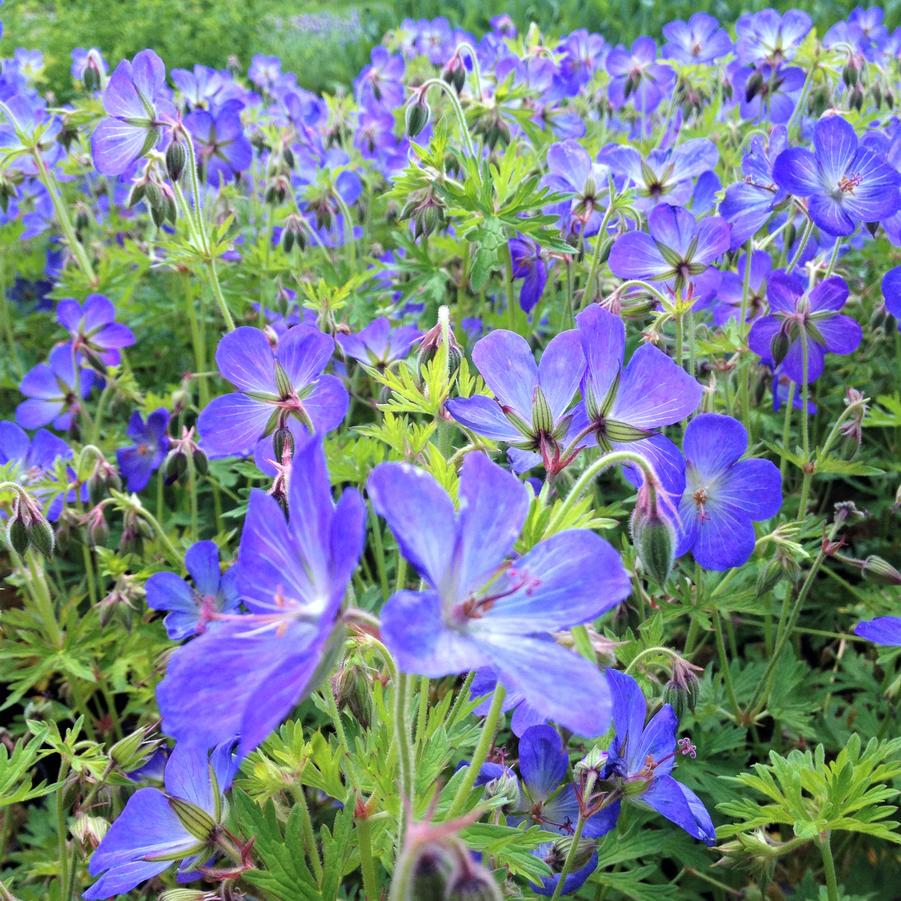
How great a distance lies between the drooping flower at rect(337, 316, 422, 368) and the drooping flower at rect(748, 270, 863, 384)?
78cm

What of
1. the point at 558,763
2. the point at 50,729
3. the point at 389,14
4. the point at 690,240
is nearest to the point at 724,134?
the point at 690,240

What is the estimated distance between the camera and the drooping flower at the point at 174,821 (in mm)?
1148

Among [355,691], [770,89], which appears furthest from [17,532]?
[770,89]

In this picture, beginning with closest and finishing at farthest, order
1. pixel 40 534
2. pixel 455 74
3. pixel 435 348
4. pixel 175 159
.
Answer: pixel 435 348
pixel 40 534
pixel 175 159
pixel 455 74

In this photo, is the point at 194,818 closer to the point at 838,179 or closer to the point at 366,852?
the point at 366,852

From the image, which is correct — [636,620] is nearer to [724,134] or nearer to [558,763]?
[558,763]

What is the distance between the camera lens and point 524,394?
1.18 meters

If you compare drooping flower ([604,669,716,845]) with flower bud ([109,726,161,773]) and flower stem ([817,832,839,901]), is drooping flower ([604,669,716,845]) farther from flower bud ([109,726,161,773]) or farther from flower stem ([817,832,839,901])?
flower bud ([109,726,161,773])

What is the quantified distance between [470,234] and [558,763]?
1079 millimetres

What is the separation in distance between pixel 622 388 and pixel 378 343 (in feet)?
3.55

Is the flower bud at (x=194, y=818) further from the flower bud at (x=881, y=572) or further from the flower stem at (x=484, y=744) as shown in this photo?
the flower bud at (x=881, y=572)

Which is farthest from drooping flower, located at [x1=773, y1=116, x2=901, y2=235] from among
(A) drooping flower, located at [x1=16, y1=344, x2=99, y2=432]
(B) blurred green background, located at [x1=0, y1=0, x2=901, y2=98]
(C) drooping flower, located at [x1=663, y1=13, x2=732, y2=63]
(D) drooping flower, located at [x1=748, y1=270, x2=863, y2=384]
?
(B) blurred green background, located at [x1=0, y1=0, x2=901, y2=98]

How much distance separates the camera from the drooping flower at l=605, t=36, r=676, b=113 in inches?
132

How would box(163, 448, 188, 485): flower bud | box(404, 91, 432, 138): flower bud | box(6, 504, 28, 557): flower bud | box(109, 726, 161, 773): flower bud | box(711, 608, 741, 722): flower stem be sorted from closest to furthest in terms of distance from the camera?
box(109, 726, 161, 773): flower bud, box(6, 504, 28, 557): flower bud, box(711, 608, 741, 722): flower stem, box(163, 448, 188, 485): flower bud, box(404, 91, 432, 138): flower bud
